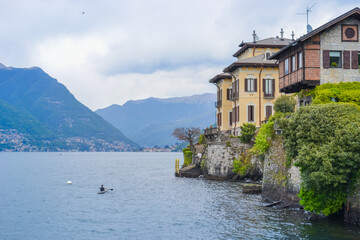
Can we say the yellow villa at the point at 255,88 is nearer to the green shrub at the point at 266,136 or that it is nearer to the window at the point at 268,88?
the window at the point at 268,88

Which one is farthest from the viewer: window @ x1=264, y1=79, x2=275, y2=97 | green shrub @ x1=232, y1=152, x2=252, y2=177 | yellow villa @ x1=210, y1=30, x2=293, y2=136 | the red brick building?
window @ x1=264, y1=79, x2=275, y2=97

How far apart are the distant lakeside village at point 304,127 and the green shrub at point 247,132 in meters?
0.13

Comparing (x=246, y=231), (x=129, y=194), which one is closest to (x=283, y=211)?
(x=246, y=231)

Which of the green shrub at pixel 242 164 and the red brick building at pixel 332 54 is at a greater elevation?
the red brick building at pixel 332 54

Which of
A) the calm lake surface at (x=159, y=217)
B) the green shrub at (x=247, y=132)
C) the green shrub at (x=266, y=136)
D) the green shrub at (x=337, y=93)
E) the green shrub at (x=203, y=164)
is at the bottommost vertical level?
the calm lake surface at (x=159, y=217)

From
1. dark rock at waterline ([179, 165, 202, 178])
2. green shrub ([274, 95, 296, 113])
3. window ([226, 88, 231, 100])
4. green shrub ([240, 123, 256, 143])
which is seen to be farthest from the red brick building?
window ([226, 88, 231, 100])

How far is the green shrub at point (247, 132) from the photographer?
186 ft

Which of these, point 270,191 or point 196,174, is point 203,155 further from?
point 270,191

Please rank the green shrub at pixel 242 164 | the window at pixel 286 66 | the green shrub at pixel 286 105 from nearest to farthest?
the window at pixel 286 66
the green shrub at pixel 286 105
the green shrub at pixel 242 164

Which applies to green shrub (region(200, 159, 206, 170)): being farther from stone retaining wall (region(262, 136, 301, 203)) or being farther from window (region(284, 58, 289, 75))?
stone retaining wall (region(262, 136, 301, 203))

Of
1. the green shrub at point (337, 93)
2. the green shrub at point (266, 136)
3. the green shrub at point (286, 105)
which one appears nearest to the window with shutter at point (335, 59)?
the green shrub at point (337, 93)

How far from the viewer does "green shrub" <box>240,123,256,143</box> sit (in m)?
56.6

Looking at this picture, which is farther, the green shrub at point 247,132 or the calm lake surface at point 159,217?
the green shrub at point 247,132

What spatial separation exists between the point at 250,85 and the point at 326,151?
123ft
